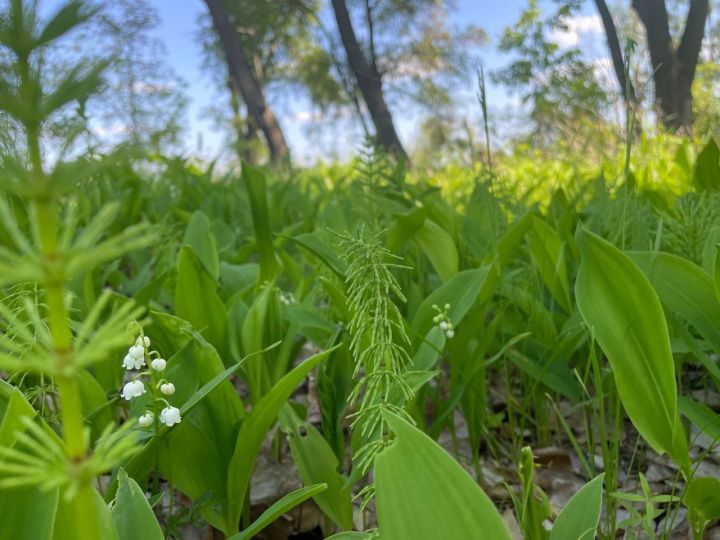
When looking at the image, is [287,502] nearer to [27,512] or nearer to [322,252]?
[27,512]

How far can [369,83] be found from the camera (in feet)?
14.8

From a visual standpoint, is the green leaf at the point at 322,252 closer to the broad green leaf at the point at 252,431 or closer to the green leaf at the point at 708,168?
the broad green leaf at the point at 252,431

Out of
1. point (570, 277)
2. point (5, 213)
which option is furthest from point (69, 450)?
point (570, 277)

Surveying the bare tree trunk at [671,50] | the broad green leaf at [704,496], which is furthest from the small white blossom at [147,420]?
the bare tree trunk at [671,50]

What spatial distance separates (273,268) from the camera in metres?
1.98

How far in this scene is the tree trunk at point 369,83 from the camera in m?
3.67

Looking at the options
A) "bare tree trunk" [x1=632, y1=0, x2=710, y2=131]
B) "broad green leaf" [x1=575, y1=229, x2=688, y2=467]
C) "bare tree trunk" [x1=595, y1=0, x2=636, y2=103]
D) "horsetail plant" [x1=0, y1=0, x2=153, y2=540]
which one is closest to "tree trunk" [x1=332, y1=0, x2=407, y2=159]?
"bare tree trunk" [x1=595, y1=0, x2=636, y2=103]

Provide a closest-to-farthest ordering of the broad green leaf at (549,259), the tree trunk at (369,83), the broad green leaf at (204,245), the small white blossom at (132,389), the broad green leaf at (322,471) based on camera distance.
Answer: the small white blossom at (132,389) → the broad green leaf at (322,471) → the broad green leaf at (549,259) → the broad green leaf at (204,245) → the tree trunk at (369,83)

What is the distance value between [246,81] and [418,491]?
23.4 ft

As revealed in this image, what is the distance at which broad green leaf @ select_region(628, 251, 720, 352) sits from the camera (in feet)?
4.47

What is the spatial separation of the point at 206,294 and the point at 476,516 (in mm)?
1025

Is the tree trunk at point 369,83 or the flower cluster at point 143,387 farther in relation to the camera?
the tree trunk at point 369,83

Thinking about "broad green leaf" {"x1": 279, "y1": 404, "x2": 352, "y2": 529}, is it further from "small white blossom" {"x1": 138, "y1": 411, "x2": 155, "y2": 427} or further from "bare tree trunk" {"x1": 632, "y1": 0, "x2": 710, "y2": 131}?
"bare tree trunk" {"x1": 632, "y1": 0, "x2": 710, "y2": 131}

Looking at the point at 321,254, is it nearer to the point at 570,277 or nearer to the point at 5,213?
the point at 570,277
